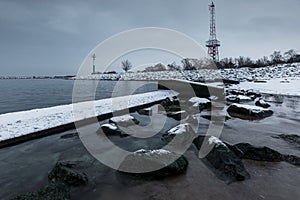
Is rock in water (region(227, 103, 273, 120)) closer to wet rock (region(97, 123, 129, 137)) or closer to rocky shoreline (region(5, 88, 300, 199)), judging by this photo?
rocky shoreline (region(5, 88, 300, 199))

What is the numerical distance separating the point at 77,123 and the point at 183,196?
6.20 metres

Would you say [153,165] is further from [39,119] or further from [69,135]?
[39,119]

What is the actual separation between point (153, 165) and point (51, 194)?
7.28 feet

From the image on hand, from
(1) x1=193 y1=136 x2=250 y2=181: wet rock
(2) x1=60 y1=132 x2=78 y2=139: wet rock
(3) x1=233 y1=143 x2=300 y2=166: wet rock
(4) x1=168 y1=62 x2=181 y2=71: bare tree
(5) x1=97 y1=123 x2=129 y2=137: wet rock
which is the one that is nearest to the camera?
(1) x1=193 y1=136 x2=250 y2=181: wet rock

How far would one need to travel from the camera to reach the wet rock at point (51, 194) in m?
3.67

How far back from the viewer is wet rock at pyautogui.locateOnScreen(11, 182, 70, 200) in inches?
145

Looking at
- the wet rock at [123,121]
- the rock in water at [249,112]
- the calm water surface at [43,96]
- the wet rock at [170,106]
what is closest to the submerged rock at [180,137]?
the wet rock at [123,121]

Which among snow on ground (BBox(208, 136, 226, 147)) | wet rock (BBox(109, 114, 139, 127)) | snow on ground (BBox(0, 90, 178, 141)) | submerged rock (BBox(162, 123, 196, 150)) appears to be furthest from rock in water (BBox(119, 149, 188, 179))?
snow on ground (BBox(0, 90, 178, 141))

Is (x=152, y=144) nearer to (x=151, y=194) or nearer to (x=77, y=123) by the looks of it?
(x=151, y=194)

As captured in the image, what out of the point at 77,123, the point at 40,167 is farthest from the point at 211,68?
the point at 40,167

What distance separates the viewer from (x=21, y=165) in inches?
212

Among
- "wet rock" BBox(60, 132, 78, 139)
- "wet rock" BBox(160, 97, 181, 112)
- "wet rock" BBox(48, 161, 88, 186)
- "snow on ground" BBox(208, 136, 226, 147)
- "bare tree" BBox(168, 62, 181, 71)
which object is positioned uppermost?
"bare tree" BBox(168, 62, 181, 71)

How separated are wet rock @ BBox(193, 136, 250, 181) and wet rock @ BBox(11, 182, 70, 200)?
3.54 metres

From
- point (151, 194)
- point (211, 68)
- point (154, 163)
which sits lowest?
point (151, 194)
